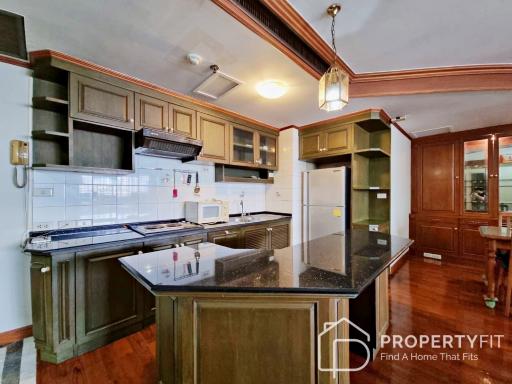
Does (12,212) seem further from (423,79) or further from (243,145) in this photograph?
(423,79)

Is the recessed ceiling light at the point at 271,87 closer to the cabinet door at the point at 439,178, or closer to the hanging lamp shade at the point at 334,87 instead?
the hanging lamp shade at the point at 334,87

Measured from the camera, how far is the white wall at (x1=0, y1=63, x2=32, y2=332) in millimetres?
1838

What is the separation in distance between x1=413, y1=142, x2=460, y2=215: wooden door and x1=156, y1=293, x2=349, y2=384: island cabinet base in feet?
14.3

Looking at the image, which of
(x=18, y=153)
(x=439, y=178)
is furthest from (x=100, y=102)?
(x=439, y=178)

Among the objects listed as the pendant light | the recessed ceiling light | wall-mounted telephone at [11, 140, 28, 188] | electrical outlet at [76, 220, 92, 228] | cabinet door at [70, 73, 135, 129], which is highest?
the recessed ceiling light

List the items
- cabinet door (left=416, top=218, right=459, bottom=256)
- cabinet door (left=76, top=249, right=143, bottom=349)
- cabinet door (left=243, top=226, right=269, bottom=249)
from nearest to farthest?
1. cabinet door (left=76, top=249, right=143, bottom=349)
2. cabinet door (left=243, top=226, right=269, bottom=249)
3. cabinet door (left=416, top=218, right=459, bottom=256)

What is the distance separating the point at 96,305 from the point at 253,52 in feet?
7.57

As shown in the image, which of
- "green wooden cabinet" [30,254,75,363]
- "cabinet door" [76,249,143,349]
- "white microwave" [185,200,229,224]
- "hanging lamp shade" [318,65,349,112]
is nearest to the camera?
"hanging lamp shade" [318,65,349,112]

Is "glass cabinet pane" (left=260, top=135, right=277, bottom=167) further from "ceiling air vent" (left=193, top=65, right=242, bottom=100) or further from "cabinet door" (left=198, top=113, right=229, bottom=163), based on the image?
"ceiling air vent" (left=193, top=65, right=242, bottom=100)

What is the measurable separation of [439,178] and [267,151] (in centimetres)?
322

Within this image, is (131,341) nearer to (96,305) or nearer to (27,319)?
(96,305)

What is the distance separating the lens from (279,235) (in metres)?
3.51

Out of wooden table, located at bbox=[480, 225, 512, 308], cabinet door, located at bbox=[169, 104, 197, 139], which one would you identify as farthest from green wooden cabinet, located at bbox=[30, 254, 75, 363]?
wooden table, located at bbox=[480, 225, 512, 308]

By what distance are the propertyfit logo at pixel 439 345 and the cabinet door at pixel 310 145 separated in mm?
2494
